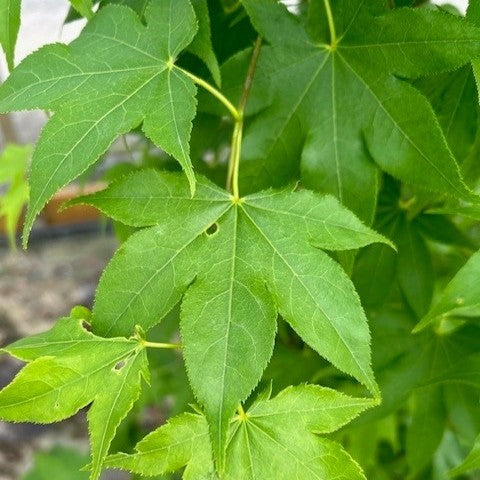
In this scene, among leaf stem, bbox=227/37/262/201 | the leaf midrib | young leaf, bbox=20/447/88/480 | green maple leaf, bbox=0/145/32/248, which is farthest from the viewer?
young leaf, bbox=20/447/88/480

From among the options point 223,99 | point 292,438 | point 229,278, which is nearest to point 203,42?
point 223,99

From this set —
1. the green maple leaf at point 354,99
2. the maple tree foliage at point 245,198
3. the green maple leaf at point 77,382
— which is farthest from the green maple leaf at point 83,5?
the green maple leaf at point 77,382

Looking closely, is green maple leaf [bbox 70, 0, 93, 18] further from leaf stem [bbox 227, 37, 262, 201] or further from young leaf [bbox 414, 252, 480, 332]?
young leaf [bbox 414, 252, 480, 332]

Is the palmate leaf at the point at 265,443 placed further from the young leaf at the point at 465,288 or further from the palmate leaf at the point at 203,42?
the palmate leaf at the point at 203,42

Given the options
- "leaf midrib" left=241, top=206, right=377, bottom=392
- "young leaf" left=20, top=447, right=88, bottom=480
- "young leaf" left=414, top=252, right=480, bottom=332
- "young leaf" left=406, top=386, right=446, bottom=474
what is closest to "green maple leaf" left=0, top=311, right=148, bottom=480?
"leaf midrib" left=241, top=206, right=377, bottom=392

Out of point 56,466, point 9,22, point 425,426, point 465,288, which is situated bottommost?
point 56,466

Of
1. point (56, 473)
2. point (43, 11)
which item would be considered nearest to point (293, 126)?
point (56, 473)

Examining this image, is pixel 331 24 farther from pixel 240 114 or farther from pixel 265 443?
pixel 265 443

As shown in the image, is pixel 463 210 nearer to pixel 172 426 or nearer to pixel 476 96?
pixel 476 96
